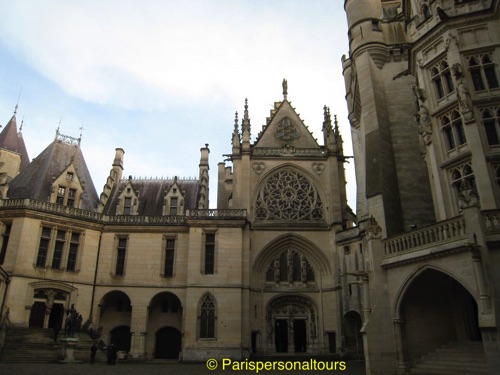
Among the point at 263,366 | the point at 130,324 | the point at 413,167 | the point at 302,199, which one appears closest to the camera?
the point at 413,167

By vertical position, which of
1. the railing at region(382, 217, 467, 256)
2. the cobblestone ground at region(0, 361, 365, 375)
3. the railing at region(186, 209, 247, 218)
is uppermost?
the railing at region(186, 209, 247, 218)

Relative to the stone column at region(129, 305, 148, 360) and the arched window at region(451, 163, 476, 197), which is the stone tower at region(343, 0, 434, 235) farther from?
the stone column at region(129, 305, 148, 360)

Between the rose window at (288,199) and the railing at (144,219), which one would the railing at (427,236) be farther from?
the railing at (144,219)

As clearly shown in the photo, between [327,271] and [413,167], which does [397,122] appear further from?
[327,271]

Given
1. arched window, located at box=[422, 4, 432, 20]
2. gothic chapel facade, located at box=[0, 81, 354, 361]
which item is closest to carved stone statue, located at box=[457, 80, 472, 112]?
arched window, located at box=[422, 4, 432, 20]

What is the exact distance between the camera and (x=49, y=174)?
85.9 feet

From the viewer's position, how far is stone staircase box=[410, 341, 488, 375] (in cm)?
1093

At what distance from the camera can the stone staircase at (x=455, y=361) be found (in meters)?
10.9

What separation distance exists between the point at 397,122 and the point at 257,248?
484 inches

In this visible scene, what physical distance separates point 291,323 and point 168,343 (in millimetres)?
8081

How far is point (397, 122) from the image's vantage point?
1848 cm

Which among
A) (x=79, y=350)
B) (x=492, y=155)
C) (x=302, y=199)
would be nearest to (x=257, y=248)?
(x=302, y=199)

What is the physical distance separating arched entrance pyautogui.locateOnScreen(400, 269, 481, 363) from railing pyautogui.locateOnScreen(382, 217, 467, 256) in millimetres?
1080

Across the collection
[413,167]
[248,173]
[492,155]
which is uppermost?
[248,173]
